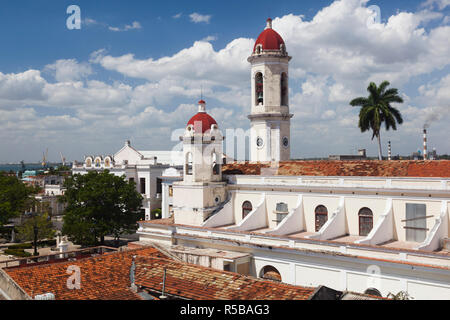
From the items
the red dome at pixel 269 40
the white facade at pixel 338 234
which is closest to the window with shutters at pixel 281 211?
the white facade at pixel 338 234

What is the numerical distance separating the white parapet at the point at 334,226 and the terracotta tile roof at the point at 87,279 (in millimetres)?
10529

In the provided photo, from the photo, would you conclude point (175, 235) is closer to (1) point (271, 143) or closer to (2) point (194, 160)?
(2) point (194, 160)

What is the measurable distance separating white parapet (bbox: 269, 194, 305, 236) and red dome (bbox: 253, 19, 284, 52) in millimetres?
15043

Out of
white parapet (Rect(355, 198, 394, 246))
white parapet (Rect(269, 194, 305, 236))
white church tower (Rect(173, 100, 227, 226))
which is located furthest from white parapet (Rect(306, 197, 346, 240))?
white church tower (Rect(173, 100, 227, 226))

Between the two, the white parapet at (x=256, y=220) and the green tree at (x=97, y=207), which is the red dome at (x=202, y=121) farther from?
the green tree at (x=97, y=207)

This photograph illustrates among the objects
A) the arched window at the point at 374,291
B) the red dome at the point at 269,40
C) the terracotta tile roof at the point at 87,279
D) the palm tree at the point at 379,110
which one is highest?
the red dome at the point at 269,40

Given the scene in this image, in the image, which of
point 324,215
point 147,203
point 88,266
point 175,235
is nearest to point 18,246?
point 147,203

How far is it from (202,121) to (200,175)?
3968mm

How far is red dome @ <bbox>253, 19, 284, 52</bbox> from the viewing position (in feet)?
116

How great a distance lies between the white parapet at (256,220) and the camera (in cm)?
2658

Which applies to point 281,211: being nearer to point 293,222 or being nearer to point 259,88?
point 293,222

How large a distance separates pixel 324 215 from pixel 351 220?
1.74m

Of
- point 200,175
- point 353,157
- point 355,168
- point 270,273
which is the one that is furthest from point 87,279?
point 353,157

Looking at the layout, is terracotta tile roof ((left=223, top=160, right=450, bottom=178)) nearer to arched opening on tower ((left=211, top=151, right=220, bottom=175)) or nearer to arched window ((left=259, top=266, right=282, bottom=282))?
arched opening on tower ((left=211, top=151, right=220, bottom=175))
